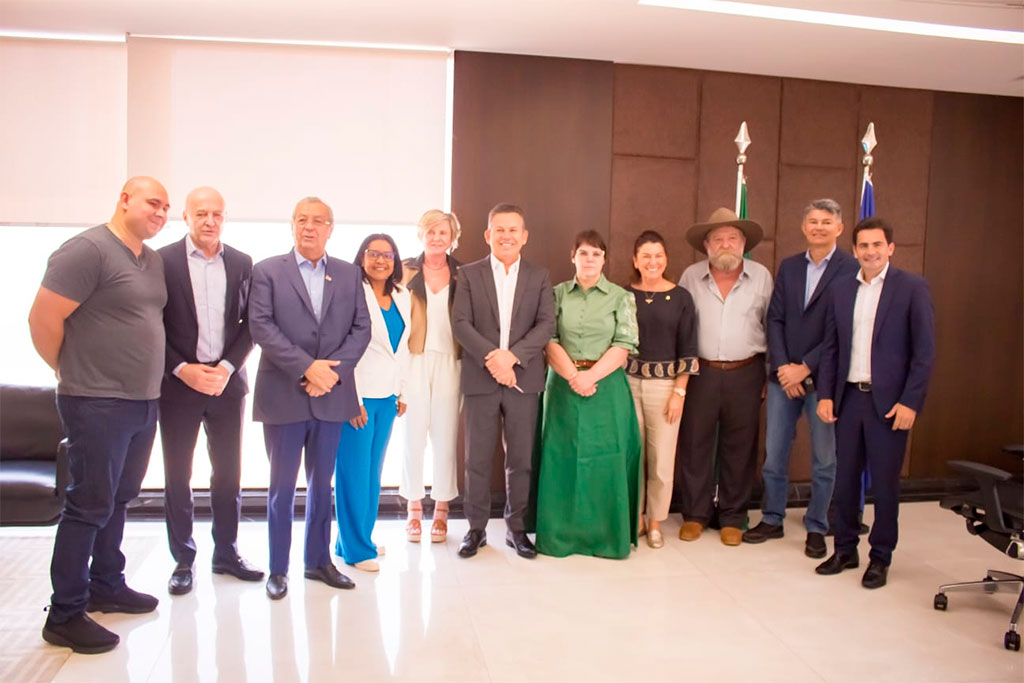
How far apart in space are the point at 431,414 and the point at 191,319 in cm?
139

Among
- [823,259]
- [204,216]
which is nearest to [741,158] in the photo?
[823,259]

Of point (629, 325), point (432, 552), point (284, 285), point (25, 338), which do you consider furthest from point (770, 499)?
point (25, 338)

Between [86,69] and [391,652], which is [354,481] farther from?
[86,69]

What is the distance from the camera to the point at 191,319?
354cm

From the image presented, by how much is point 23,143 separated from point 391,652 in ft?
12.1

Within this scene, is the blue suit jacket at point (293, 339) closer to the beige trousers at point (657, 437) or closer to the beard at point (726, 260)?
the beige trousers at point (657, 437)

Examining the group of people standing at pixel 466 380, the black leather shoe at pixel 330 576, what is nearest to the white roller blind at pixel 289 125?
the group of people standing at pixel 466 380

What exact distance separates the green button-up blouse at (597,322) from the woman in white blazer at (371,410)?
2.99 ft

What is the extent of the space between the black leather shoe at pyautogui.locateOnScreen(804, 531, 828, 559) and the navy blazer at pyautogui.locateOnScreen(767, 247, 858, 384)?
0.88 meters

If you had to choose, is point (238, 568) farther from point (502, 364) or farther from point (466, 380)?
point (502, 364)

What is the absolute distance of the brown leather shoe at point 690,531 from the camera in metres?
4.60

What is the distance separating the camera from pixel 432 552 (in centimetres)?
430

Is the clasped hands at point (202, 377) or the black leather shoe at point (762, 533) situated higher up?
the clasped hands at point (202, 377)

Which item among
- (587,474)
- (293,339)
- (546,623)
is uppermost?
(293,339)
